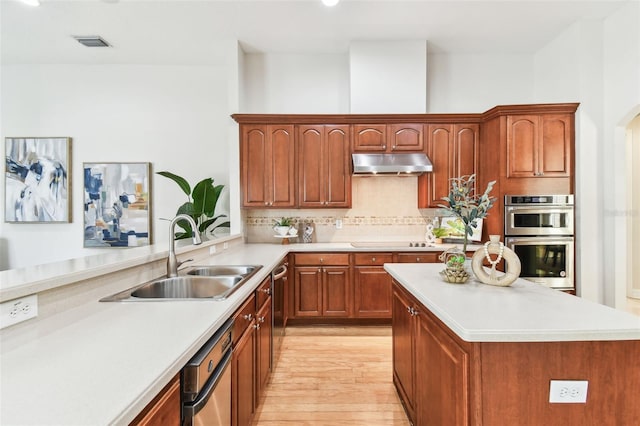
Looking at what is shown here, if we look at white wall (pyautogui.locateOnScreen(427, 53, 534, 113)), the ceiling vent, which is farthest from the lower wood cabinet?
the ceiling vent

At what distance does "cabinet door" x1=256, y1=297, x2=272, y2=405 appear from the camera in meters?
2.02

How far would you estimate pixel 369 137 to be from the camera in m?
3.92

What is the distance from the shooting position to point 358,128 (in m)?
3.92

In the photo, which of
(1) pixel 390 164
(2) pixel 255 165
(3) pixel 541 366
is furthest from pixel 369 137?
(3) pixel 541 366

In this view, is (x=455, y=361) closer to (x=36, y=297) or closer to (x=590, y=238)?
(x=36, y=297)

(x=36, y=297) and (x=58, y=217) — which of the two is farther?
(x=58, y=217)

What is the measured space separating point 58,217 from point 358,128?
168 inches

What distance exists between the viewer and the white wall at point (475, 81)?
13.9 ft

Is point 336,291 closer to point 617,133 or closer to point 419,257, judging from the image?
point 419,257

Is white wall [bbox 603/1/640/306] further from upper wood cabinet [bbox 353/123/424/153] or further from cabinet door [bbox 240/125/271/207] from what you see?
cabinet door [bbox 240/125/271/207]

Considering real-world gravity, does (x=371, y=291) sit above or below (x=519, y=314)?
below

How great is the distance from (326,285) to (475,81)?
11.0 ft

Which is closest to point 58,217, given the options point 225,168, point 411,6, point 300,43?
point 225,168

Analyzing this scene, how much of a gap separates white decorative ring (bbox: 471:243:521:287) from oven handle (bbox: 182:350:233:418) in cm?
138
